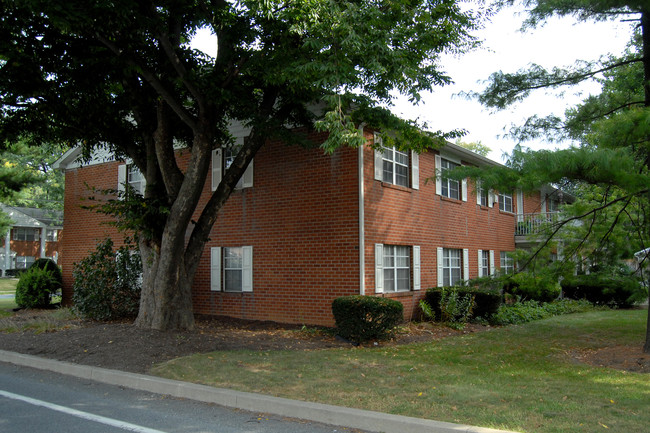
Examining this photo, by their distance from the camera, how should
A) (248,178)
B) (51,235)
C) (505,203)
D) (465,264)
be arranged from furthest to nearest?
(51,235) → (505,203) → (465,264) → (248,178)

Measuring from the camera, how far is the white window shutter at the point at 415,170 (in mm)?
14781

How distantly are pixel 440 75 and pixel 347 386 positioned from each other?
6.40 m

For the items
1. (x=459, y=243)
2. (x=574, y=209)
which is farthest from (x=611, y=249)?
(x=459, y=243)

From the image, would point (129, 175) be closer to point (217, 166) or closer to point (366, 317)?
point (217, 166)

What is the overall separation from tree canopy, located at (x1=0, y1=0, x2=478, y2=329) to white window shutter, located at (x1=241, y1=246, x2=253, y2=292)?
302 centimetres

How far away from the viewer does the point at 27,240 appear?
47000 millimetres

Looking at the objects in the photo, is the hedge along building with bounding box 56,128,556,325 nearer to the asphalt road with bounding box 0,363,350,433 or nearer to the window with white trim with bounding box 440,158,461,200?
the window with white trim with bounding box 440,158,461,200

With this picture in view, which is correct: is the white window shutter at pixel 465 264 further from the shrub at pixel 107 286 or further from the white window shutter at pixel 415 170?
the shrub at pixel 107 286

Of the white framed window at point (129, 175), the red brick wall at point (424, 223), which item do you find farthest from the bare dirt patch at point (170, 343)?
the white framed window at point (129, 175)

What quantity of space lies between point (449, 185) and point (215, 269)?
311 inches

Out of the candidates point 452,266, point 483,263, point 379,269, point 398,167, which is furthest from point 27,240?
point 379,269

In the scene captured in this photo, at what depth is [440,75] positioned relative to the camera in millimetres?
10453

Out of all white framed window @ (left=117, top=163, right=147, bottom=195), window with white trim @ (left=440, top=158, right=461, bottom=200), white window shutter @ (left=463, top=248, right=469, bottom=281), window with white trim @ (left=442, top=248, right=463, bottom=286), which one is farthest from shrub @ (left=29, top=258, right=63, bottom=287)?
white window shutter @ (left=463, top=248, right=469, bottom=281)

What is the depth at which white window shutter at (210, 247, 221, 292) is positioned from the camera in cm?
1495
